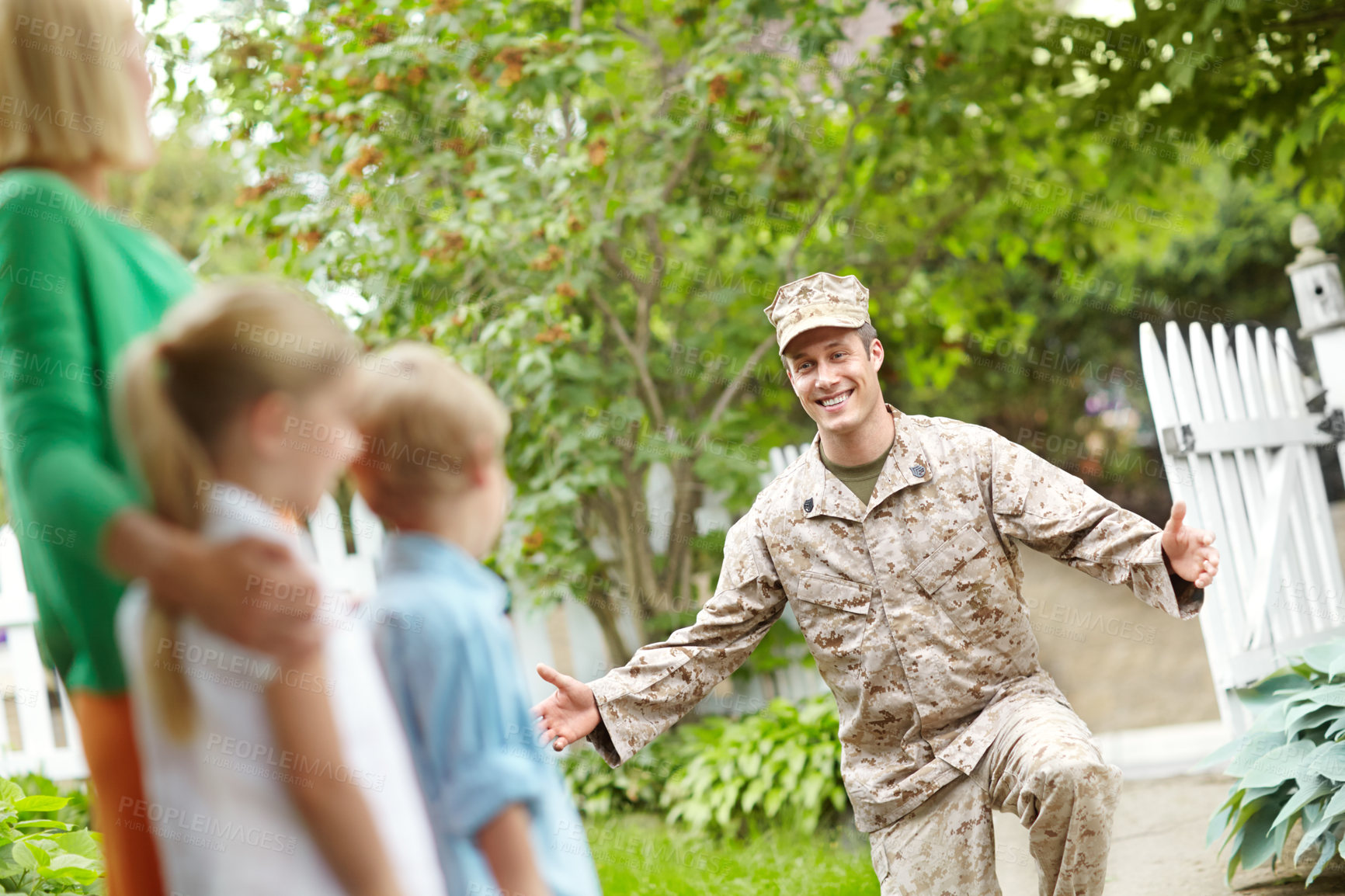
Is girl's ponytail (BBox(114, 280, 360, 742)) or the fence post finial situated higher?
the fence post finial

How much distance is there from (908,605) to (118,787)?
2152mm

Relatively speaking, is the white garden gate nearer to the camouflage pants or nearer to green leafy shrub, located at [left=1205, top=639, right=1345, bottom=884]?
green leafy shrub, located at [left=1205, top=639, right=1345, bottom=884]

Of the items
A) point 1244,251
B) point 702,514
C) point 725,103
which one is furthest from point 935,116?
point 1244,251

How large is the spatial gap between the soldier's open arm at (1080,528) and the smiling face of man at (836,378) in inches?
14.4

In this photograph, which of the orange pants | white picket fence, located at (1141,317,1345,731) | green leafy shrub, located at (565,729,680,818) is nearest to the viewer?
the orange pants

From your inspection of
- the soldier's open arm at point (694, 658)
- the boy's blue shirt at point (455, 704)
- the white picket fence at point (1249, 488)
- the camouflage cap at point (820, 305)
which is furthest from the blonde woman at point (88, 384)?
the white picket fence at point (1249, 488)

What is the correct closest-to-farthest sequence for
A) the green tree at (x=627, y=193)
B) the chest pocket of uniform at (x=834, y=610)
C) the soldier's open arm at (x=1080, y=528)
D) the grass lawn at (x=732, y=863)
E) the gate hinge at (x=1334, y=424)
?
the soldier's open arm at (x=1080, y=528)
the chest pocket of uniform at (x=834, y=610)
the grass lawn at (x=732, y=863)
the gate hinge at (x=1334, y=424)
the green tree at (x=627, y=193)

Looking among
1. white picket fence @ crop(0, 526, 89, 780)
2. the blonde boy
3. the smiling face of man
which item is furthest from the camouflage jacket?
white picket fence @ crop(0, 526, 89, 780)

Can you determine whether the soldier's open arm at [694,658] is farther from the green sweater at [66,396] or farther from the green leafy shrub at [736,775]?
the green leafy shrub at [736,775]

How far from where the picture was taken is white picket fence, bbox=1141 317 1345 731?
14.2 ft

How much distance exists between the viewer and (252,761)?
1.07 m

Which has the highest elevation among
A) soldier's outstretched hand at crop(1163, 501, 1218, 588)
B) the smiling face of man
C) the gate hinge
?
the smiling face of man

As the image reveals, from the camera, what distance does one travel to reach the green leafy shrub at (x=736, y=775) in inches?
191

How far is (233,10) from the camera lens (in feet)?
18.4
